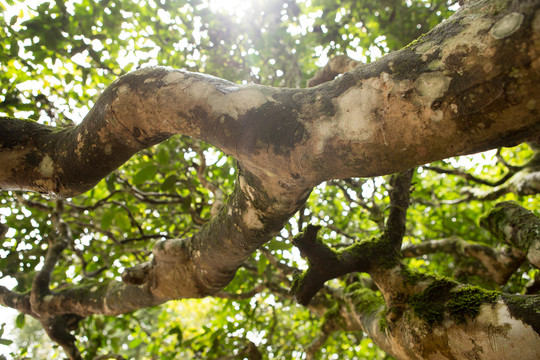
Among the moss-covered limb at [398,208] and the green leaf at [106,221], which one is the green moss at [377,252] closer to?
the moss-covered limb at [398,208]

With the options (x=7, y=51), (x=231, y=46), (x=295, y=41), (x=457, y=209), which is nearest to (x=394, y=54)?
(x=295, y=41)

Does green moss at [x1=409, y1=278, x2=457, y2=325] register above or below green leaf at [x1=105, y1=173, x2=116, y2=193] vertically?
below

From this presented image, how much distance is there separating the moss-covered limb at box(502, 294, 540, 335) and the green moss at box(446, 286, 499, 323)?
84 mm

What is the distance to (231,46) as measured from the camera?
16.1 ft

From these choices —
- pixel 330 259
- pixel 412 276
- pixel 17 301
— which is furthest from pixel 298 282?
pixel 17 301

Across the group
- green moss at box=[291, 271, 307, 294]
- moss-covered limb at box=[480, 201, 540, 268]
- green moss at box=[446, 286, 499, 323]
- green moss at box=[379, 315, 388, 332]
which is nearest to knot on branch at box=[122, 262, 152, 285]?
green moss at box=[291, 271, 307, 294]

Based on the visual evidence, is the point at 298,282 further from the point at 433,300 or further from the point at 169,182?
the point at 169,182

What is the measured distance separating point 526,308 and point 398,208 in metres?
1.38

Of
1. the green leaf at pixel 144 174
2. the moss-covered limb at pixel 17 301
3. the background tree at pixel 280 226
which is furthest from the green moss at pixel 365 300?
the moss-covered limb at pixel 17 301

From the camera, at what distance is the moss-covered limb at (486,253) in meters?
3.36

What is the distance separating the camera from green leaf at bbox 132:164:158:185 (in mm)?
2541

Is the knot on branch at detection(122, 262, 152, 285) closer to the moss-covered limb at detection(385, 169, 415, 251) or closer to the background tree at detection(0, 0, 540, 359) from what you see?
the background tree at detection(0, 0, 540, 359)

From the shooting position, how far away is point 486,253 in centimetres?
360

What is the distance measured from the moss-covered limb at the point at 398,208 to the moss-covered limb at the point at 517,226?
84cm
